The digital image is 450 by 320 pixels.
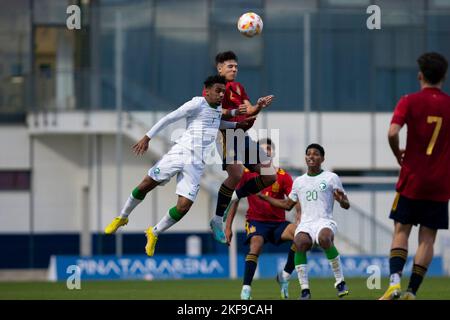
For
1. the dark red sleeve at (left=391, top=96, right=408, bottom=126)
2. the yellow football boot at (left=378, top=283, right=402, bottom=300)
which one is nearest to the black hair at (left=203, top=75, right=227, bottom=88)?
the dark red sleeve at (left=391, top=96, right=408, bottom=126)

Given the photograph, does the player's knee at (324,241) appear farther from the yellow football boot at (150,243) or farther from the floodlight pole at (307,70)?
the floodlight pole at (307,70)

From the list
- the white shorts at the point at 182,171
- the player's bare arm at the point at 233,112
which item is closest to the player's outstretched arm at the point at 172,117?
the player's bare arm at the point at 233,112

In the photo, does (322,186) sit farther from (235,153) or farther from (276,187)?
(276,187)

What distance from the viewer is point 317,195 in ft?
55.4

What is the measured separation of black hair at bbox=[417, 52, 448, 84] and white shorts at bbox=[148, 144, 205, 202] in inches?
173

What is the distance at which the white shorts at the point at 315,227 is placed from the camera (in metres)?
16.7

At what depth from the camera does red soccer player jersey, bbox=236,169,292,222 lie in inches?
714

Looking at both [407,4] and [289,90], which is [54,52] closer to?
[289,90]

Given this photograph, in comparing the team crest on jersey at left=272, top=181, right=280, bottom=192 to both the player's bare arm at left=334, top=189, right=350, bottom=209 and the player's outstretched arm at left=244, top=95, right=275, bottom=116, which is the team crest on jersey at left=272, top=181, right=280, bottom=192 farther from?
the player's outstretched arm at left=244, top=95, right=275, bottom=116

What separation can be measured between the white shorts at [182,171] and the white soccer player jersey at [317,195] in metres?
1.85

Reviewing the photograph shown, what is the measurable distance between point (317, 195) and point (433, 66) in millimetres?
4944

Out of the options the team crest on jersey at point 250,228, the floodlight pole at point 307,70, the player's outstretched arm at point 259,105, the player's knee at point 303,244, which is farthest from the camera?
the floodlight pole at point 307,70

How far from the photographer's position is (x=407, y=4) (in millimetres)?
38219

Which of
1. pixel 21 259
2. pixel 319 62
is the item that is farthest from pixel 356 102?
pixel 21 259
